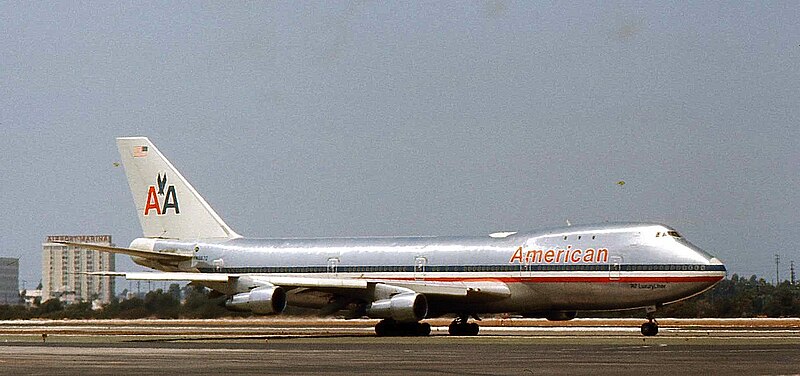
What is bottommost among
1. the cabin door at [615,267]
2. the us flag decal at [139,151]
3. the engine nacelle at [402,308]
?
the engine nacelle at [402,308]

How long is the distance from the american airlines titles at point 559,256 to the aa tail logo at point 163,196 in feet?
59.3

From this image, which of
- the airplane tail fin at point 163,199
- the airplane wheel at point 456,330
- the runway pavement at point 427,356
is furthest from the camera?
the airplane tail fin at point 163,199

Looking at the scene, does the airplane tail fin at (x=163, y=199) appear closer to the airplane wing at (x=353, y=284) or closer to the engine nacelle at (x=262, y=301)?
the airplane wing at (x=353, y=284)

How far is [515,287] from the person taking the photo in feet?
185

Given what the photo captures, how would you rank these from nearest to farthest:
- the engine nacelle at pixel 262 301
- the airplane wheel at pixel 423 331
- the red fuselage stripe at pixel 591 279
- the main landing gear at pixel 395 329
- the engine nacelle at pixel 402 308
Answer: the red fuselage stripe at pixel 591 279 < the engine nacelle at pixel 402 308 < the engine nacelle at pixel 262 301 < the main landing gear at pixel 395 329 < the airplane wheel at pixel 423 331

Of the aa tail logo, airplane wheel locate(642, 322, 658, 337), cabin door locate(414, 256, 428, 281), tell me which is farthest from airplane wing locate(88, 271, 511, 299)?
the aa tail logo

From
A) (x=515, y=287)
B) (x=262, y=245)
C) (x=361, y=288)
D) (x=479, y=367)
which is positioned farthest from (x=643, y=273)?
(x=479, y=367)

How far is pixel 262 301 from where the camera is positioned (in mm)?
54781

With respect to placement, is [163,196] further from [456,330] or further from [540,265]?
[540,265]

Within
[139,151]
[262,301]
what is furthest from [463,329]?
[139,151]

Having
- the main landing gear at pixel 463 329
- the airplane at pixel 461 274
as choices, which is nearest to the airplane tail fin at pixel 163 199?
the airplane at pixel 461 274

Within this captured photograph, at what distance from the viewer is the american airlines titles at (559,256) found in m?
54.4

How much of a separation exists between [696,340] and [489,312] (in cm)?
1214

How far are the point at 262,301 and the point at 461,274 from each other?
771 centimetres
